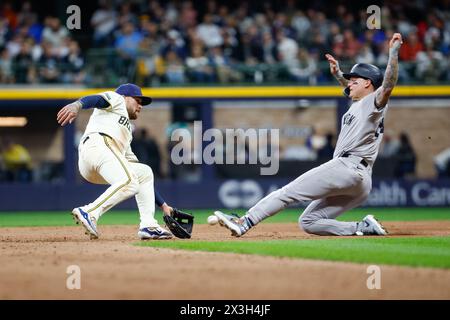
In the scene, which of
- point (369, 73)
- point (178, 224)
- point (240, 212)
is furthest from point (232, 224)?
point (240, 212)

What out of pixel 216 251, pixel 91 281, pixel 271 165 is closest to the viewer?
pixel 91 281

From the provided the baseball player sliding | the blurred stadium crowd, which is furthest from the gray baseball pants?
the blurred stadium crowd

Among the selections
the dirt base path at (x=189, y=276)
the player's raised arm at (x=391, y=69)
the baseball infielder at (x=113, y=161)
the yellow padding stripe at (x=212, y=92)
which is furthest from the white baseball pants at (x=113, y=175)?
the yellow padding stripe at (x=212, y=92)

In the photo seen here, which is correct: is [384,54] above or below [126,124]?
above
